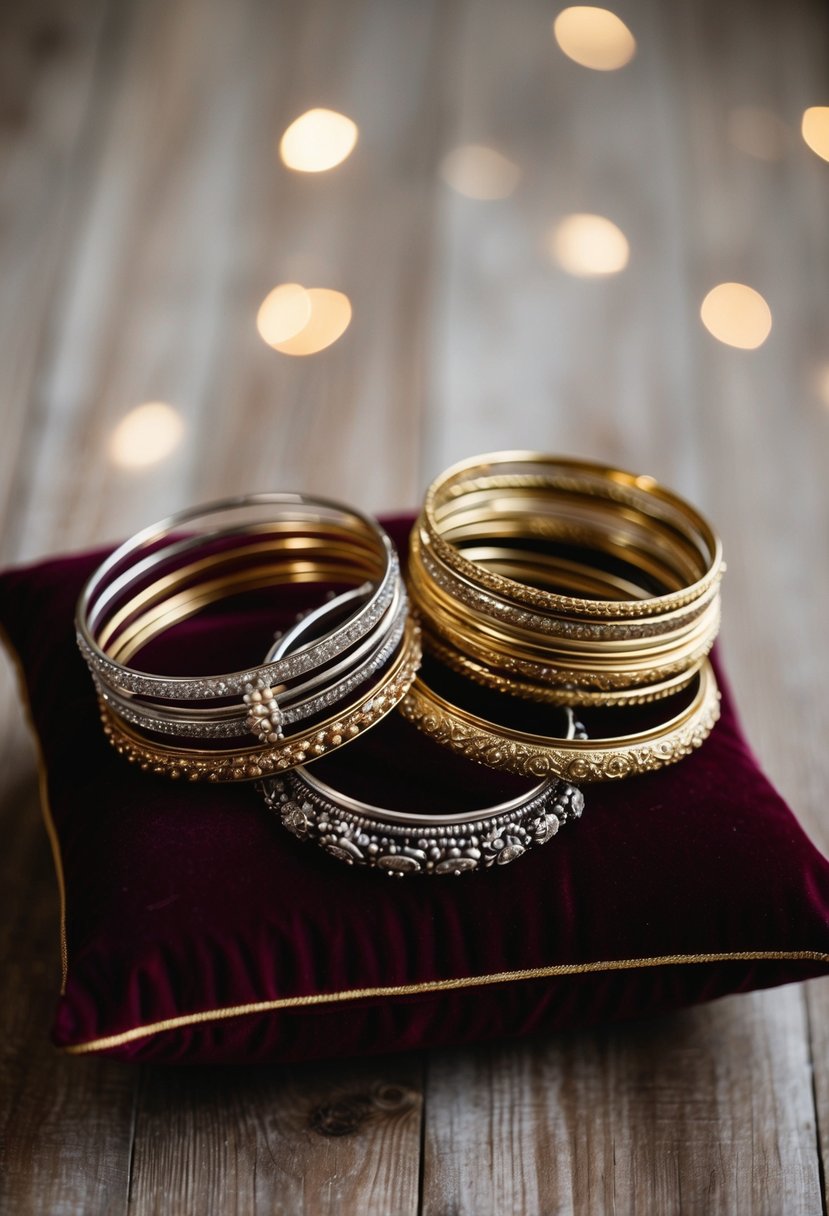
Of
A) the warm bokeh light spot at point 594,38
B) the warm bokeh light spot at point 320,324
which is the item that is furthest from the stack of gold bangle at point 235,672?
the warm bokeh light spot at point 594,38

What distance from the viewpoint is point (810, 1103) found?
0.91 metres

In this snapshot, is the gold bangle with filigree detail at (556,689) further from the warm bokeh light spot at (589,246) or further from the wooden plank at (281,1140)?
the warm bokeh light spot at (589,246)

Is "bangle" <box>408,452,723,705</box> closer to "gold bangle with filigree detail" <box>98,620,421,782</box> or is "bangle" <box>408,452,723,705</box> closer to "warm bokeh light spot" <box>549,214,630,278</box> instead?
"gold bangle with filigree detail" <box>98,620,421,782</box>

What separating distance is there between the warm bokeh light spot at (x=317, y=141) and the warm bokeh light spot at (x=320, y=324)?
1.09ft

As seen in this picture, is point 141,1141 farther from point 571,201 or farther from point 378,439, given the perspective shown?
point 571,201

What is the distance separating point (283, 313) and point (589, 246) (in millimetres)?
517

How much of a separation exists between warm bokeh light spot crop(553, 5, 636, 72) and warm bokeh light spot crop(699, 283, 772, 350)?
642 millimetres

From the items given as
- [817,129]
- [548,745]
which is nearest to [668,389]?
[817,129]

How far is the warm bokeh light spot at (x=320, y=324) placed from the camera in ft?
5.42

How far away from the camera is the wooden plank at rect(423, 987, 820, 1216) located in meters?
0.84

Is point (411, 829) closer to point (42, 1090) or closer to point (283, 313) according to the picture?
point (42, 1090)

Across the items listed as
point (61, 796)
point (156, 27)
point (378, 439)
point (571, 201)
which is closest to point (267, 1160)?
point (61, 796)

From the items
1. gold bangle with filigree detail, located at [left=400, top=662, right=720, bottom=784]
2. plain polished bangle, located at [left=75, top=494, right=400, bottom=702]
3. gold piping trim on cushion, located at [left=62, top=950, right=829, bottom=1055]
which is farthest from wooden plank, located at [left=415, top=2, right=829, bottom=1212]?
plain polished bangle, located at [left=75, top=494, right=400, bottom=702]

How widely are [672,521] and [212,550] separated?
1.45 ft
